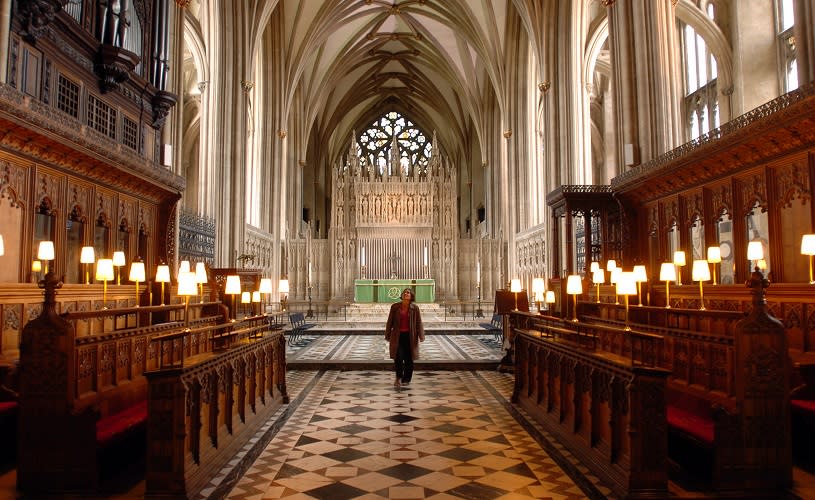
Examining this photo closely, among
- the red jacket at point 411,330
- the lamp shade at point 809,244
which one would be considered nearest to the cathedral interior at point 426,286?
the lamp shade at point 809,244

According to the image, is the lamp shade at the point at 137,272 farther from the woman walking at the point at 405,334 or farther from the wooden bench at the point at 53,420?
the woman walking at the point at 405,334

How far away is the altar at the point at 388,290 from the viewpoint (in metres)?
25.1

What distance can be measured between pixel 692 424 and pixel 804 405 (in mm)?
1021

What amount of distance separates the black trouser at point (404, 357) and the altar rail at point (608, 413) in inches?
97.8

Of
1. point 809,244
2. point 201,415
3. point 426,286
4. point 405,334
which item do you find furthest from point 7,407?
point 426,286

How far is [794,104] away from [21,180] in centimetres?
955

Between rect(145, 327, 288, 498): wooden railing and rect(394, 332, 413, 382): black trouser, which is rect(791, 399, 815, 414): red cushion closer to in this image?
rect(145, 327, 288, 498): wooden railing

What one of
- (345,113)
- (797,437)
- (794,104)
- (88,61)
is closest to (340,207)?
(345,113)

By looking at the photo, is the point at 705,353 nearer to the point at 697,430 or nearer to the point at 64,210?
the point at 697,430

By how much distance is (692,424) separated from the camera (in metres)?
4.33

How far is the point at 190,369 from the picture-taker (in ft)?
13.6

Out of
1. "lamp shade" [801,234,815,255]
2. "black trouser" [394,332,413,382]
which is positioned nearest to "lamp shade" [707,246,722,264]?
"lamp shade" [801,234,815,255]

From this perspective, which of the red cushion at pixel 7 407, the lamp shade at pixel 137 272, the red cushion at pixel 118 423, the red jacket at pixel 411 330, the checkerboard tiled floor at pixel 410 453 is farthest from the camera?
the red jacket at pixel 411 330

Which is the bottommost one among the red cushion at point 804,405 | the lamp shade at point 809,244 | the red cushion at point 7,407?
the red cushion at point 804,405
